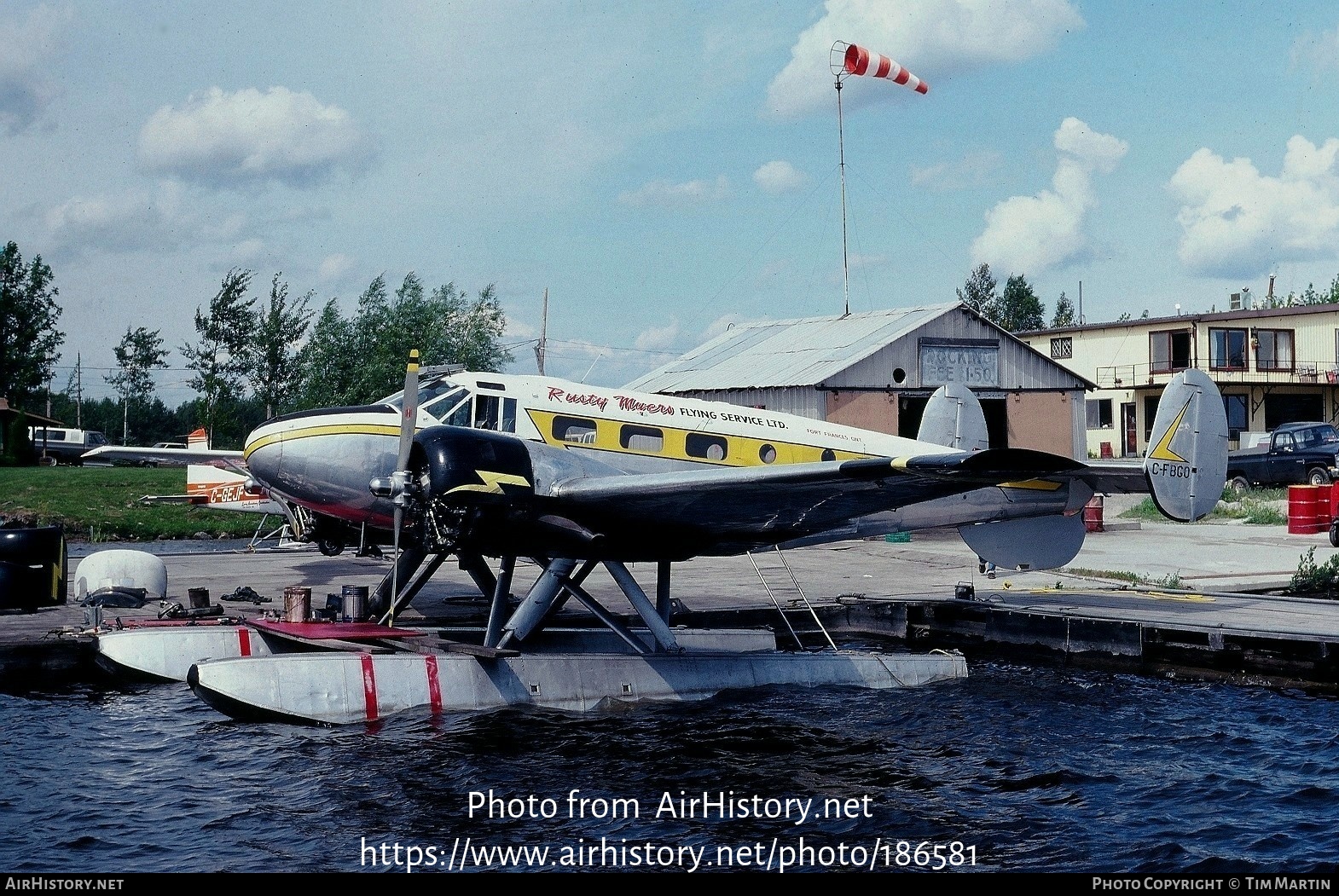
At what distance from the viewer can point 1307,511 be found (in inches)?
1169

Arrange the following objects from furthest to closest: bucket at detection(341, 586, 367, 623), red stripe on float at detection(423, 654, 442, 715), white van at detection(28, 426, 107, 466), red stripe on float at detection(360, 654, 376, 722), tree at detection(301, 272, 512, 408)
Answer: white van at detection(28, 426, 107, 466) < tree at detection(301, 272, 512, 408) < bucket at detection(341, 586, 367, 623) < red stripe on float at detection(423, 654, 442, 715) < red stripe on float at detection(360, 654, 376, 722)

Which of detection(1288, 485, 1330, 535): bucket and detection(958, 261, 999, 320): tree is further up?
detection(958, 261, 999, 320): tree

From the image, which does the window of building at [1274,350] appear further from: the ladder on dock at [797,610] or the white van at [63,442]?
the white van at [63,442]

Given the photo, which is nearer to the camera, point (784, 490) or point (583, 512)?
point (784, 490)

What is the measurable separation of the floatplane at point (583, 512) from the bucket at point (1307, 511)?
1458 centimetres

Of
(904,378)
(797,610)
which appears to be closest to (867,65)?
(904,378)

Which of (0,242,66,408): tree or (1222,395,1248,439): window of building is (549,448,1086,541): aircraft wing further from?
(0,242,66,408): tree

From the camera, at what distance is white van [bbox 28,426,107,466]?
235 feet

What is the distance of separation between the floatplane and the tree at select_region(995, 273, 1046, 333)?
9418 centimetres

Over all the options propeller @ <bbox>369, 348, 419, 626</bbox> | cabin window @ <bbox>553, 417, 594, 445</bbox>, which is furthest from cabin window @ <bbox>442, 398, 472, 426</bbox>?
propeller @ <bbox>369, 348, 419, 626</bbox>

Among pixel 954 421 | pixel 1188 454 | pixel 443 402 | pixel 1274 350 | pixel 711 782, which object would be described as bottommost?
pixel 711 782

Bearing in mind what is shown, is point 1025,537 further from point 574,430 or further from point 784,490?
point 574,430

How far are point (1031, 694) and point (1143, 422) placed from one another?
4797 centimetres

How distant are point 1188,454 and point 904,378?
58.0 ft
